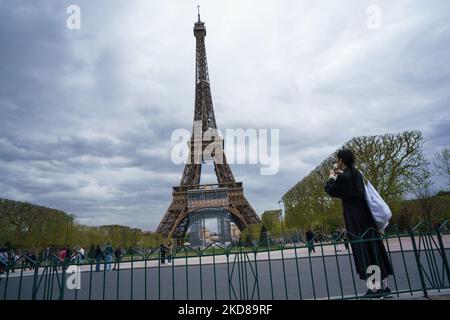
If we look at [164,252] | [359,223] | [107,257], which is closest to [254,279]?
[164,252]

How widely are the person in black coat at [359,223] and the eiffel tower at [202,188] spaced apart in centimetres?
3474

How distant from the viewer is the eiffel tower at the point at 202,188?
38938mm

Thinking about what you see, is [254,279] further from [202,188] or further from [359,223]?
[202,188]

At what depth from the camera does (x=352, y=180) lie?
3.90 metres

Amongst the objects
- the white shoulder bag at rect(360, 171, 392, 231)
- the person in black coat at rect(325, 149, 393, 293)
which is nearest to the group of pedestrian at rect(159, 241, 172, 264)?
the person in black coat at rect(325, 149, 393, 293)

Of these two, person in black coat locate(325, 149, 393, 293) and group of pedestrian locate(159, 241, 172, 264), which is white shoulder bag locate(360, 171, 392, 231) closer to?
person in black coat locate(325, 149, 393, 293)

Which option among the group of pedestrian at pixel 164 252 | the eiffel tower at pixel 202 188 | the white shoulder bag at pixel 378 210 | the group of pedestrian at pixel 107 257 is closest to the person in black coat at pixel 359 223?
the white shoulder bag at pixel 378 210

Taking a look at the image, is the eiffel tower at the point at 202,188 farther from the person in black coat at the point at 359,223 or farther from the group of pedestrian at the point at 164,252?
the person in black coat at the point at 359,223

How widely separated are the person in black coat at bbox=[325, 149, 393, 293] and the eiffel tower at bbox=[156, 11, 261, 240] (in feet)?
114
